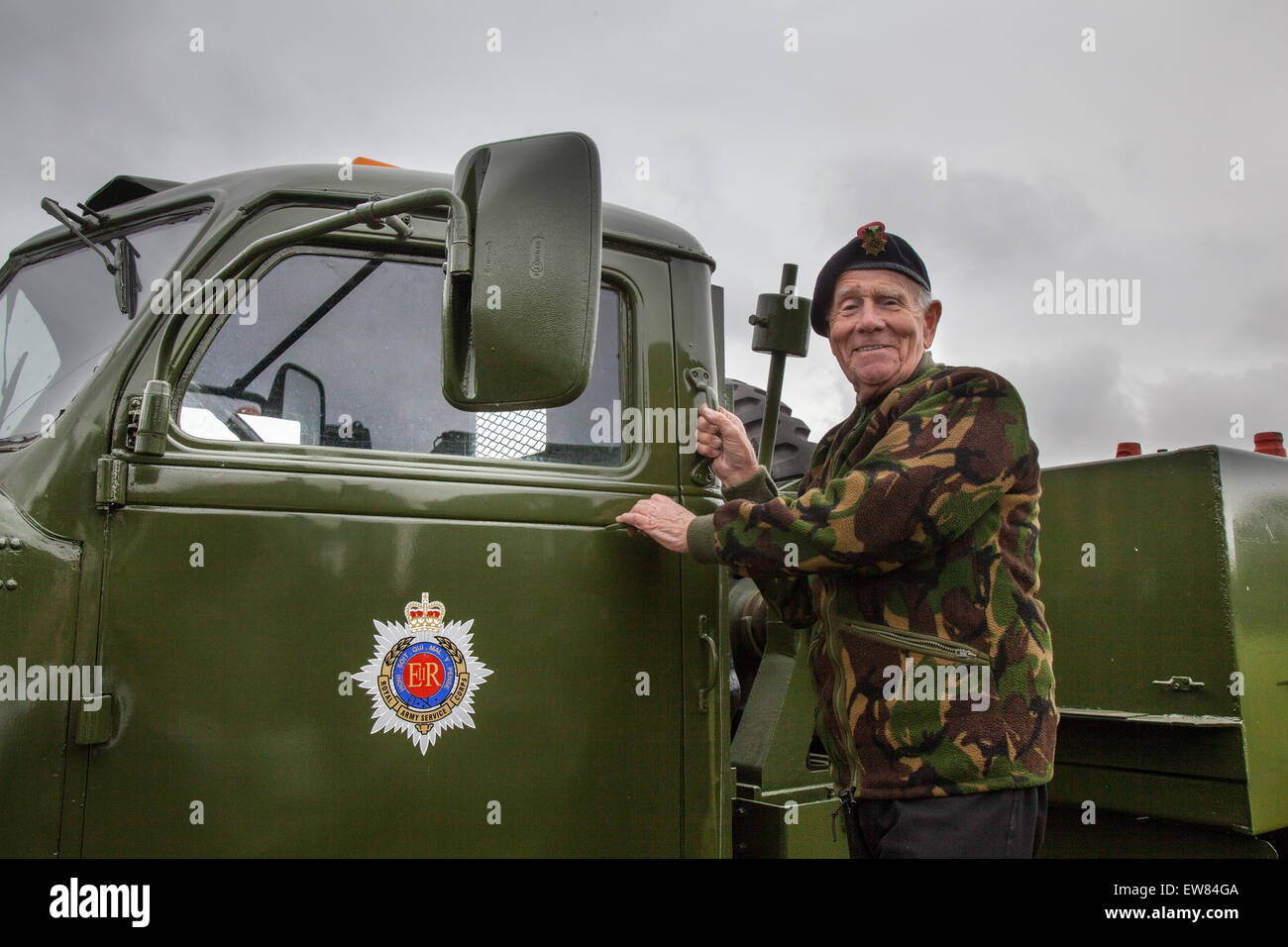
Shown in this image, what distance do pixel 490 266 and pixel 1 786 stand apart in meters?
1.19

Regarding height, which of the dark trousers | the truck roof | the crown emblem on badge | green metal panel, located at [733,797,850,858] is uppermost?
the truck roof

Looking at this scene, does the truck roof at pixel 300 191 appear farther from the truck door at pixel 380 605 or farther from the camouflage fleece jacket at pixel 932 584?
the camouflage fleece jacket at pixel 932 584

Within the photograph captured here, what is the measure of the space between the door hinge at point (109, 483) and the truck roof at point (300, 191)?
565 millimetres

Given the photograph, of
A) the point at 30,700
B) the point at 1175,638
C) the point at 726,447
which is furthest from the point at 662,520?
the point at 1175,638

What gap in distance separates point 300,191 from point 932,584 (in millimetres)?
1458

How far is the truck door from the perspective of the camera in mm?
1773

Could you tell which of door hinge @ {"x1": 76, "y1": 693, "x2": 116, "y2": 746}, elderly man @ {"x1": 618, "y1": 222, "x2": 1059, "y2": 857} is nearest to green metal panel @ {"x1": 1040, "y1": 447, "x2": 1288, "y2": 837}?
elderly man @ {"x1": 618, "y1": 222, "x2": 1059, "y2": 857}

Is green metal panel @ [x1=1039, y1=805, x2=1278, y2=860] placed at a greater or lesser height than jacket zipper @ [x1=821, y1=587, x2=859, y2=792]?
lesser

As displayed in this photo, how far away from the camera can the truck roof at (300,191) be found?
6.73 ft

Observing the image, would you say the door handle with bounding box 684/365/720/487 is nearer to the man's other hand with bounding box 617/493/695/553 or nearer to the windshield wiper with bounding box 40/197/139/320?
the man's other hand with bounding box 617/493/695/553

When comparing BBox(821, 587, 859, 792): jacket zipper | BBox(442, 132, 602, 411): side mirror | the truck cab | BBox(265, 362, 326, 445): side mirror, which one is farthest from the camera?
BBox(265, 362, 326, 445): side mirror

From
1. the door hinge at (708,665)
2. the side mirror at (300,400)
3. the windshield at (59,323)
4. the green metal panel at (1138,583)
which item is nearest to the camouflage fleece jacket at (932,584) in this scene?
the door hinge at (708,665)

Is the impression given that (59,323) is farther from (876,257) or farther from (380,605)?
(876,257)

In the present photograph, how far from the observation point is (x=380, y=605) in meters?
1.91
